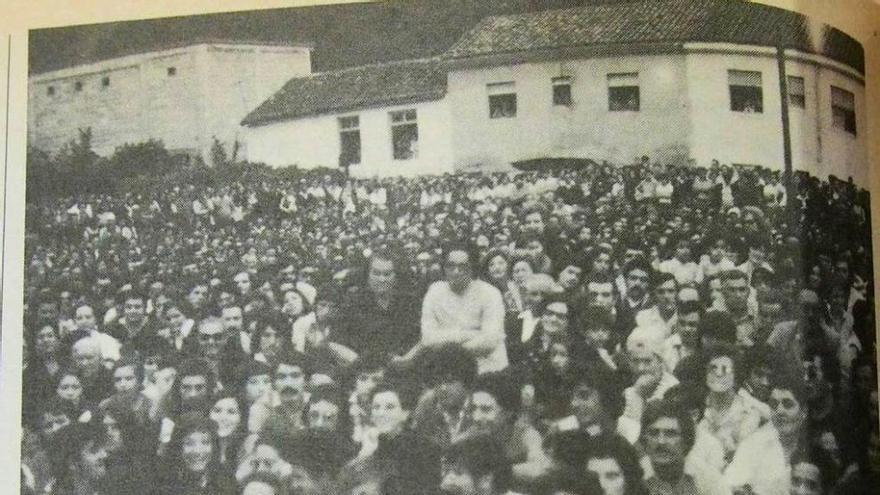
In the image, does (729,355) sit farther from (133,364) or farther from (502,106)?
(133,364)

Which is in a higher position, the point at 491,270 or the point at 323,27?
the point at 323,27

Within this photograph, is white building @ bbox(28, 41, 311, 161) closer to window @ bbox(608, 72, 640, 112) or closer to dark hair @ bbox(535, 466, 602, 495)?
window @ bbox(608, 72, 640, 112)

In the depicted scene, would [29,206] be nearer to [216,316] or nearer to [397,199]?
[216,316]

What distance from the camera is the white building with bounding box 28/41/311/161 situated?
1183mm

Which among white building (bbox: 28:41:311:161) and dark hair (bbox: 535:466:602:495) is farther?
white building (bbox: 28:41:311:161)

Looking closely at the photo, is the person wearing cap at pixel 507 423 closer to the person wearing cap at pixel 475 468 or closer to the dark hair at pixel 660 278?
the person wearing cap at pixel 475 468

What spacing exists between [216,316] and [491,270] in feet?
1.07

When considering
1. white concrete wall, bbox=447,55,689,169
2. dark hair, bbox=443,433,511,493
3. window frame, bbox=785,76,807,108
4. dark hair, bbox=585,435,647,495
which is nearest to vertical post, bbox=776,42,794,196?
window frame, bbox=785,76,807,108

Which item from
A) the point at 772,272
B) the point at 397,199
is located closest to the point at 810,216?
the point at 772,272

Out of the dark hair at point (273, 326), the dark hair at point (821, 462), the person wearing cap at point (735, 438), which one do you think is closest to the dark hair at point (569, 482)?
the person wearing cap at point (735, 438)

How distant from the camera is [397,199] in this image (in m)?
1.15

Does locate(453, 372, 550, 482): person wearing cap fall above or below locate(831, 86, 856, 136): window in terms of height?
below

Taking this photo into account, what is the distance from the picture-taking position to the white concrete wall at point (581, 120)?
1.13 meters

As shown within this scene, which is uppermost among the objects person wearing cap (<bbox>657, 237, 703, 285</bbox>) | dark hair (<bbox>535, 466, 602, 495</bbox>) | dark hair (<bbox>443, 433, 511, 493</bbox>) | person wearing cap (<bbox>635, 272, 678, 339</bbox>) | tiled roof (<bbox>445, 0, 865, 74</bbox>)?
tiled roof (<bbox>445, 0, 865, 74</bbox>)
